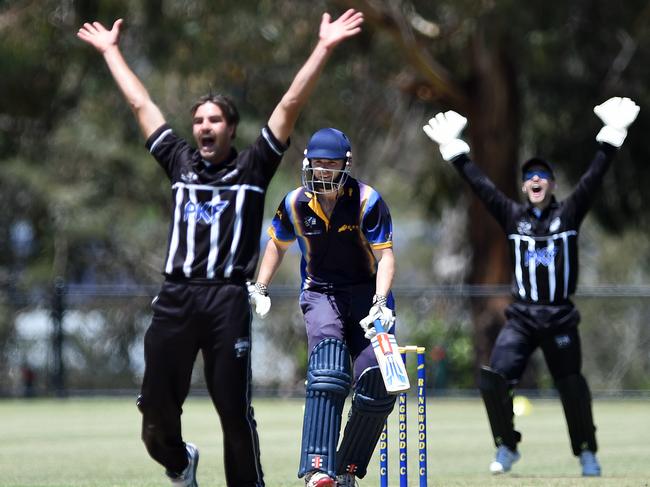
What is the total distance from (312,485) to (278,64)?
1781 centimetres

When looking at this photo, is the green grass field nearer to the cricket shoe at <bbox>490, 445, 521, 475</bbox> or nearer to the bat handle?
the cricket shoe at <bbox>490, 445, 521, 475</bbox>

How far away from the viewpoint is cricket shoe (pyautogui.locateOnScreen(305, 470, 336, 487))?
23.2 feet

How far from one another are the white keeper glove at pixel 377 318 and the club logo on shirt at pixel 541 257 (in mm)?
3232

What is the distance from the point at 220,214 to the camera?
281 inches

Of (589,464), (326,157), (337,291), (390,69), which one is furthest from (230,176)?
(390,69)

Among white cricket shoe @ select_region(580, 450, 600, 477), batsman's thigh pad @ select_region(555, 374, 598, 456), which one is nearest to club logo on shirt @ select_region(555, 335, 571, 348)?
batsman's thigh pad @ select_region(555, 374, 598, 456)

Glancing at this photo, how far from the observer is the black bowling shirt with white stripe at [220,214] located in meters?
7.10

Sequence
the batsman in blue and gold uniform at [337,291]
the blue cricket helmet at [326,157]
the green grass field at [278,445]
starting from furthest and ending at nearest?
the green grass field at [278,445], the blue cricket helmet at [326,157], the batsman in blue and gold uniform at [337,291]

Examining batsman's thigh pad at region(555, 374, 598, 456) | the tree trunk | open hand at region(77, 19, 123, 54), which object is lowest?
batsman's thigh pad at region(555, 374, 598, 456)

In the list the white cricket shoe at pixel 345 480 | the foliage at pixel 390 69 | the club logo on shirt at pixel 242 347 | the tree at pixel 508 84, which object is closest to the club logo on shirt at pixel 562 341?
the white cricket shoe at pixel 345 480

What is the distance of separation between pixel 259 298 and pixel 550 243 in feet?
11.2

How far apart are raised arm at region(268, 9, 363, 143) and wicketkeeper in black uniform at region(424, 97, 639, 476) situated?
3110 mm

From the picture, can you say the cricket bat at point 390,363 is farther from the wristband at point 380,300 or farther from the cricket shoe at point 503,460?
the cricket shoe at point 503,460

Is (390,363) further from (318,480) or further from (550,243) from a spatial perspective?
(550,243)
